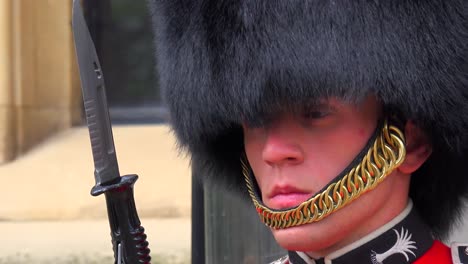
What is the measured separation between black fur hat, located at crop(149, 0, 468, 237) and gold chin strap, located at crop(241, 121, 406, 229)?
48 millimetres

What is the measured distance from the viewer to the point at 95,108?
1.68 meters

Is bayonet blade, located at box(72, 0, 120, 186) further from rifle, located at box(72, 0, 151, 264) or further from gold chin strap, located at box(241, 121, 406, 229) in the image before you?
gold chin strap, located at box(241, 121, 406, 229)

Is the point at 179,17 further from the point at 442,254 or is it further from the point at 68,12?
the point at 68,12

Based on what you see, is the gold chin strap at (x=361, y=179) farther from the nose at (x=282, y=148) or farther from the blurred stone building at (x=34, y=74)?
the blurred stone building at (x=34, y=74)

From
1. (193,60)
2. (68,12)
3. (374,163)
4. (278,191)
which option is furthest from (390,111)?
(68,12)

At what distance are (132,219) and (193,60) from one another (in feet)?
0.90

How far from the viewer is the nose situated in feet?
5.04

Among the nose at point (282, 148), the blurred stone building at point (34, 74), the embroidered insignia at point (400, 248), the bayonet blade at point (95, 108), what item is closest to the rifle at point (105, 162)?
the bayonet blade at point (95, 108)

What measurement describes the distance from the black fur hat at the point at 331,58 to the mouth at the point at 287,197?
107 mm

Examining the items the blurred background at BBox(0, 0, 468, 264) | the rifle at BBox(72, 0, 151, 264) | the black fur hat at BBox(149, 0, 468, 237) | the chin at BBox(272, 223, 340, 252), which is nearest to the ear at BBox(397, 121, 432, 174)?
the black fur hat at BBox(149, 0, 468, 237)

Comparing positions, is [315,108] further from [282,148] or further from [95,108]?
[95,108]

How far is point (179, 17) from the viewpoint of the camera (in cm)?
169

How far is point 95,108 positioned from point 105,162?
0.09 meters

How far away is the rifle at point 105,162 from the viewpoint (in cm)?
168
